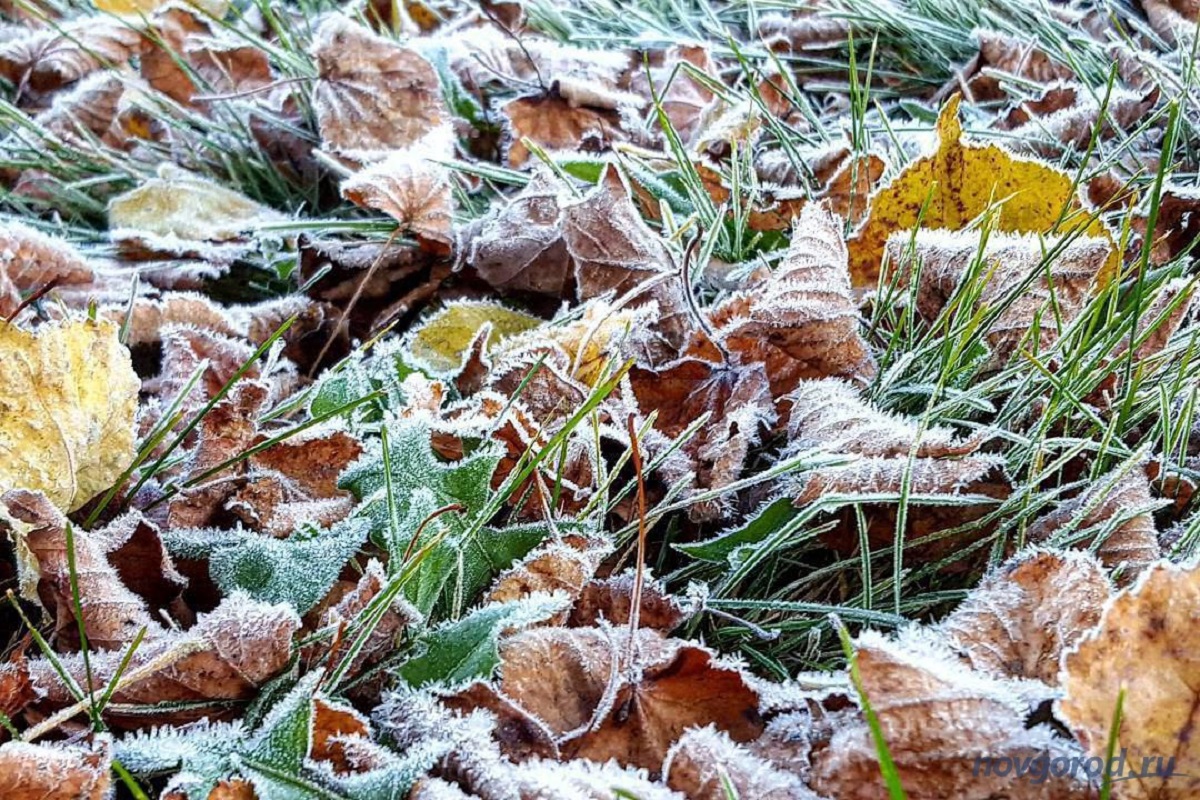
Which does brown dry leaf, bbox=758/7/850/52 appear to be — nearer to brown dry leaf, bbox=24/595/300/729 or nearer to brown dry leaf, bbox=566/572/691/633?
brown dry leaf, bbox=566/572/691/633

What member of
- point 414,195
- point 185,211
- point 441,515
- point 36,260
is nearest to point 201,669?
point 441,515

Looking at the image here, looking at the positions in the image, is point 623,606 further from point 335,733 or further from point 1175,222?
point 1175,222

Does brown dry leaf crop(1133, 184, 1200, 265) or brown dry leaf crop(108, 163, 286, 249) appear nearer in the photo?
brown dry leaf crop(1133, 184, 1200, 265)

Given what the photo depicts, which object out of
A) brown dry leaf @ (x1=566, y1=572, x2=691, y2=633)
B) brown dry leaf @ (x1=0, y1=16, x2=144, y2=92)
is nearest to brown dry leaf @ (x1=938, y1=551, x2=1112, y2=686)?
brown dry leaf @ (x1=566, y1=572, x2=691, y2=633)

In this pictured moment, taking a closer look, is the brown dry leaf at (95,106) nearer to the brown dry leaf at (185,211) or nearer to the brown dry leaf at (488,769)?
the brown dry leaf at (185,211)

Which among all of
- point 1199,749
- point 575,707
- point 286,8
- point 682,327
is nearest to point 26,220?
point 286,8

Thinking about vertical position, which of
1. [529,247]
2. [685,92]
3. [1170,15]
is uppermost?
[1170,15]

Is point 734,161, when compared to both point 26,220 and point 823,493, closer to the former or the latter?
point 823,493
